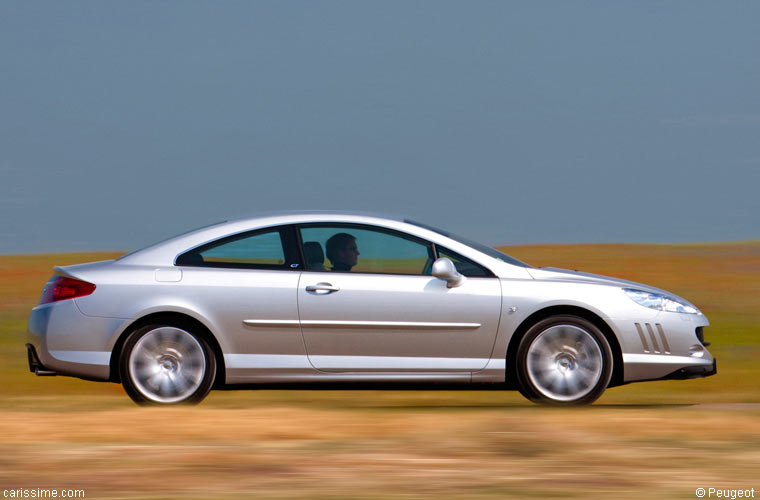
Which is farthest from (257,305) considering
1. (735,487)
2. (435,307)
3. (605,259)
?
(605,259)

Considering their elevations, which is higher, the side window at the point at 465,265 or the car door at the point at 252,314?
the side window at the point at 465,265

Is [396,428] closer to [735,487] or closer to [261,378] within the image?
[261,378]

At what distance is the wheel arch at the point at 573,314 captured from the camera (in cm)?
823

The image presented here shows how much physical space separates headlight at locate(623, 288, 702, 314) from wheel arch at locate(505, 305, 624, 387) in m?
0.31

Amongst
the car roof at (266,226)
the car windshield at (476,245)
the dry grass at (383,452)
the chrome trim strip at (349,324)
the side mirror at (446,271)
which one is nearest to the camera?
the dry grass at (383,452)

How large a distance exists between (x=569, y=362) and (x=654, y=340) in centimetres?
65

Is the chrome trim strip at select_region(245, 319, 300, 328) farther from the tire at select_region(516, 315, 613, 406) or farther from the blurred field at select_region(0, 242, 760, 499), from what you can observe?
the tire at select_region(516, 315, 613, 406)

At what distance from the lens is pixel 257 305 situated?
812 cm

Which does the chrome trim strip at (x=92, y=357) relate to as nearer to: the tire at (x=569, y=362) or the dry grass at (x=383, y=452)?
the dry grass at (x=383, y=452)

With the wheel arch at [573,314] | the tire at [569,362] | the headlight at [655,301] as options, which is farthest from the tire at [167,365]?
the headlight at [655,301]

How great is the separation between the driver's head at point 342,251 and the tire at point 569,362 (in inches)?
54.7

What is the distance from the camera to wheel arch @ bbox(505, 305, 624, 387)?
8234mm

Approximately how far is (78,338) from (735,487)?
4.70 meters

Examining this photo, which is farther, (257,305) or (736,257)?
(736,257)
